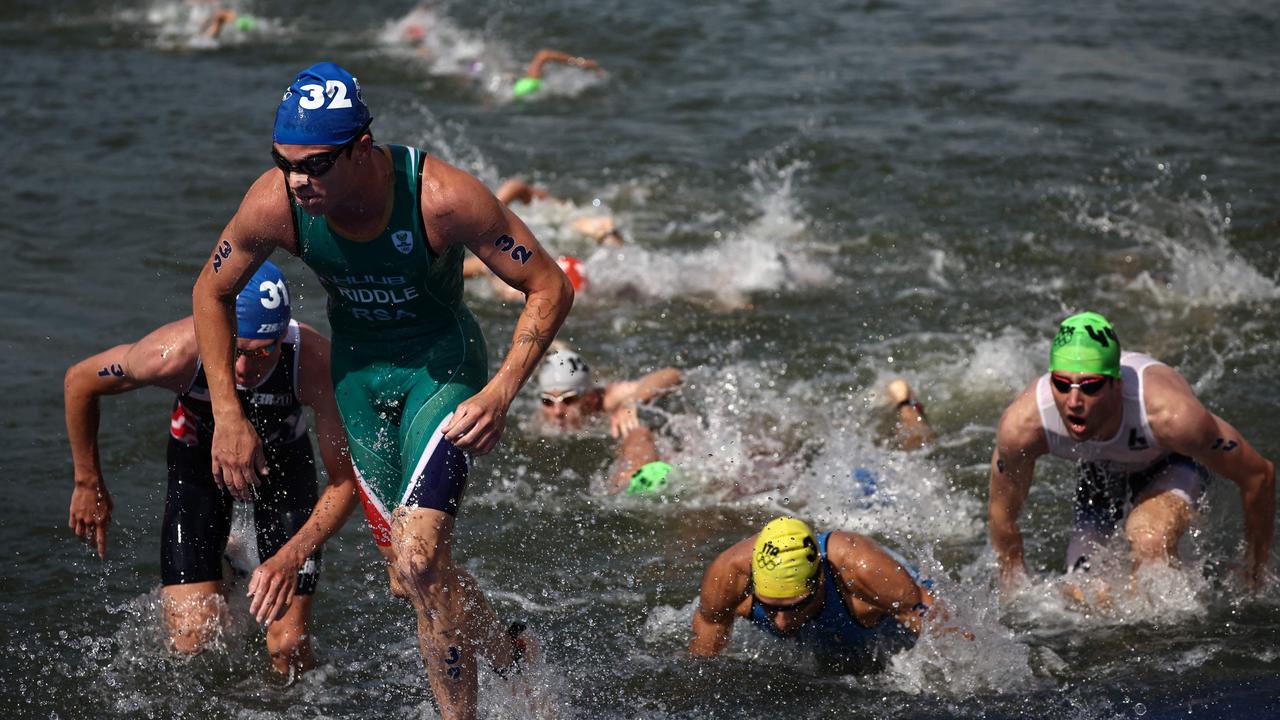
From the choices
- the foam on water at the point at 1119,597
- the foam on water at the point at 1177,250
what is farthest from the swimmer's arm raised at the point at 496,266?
the foam on water at the point at 1177,250

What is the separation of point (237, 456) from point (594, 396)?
512 cm

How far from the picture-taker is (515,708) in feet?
19.4

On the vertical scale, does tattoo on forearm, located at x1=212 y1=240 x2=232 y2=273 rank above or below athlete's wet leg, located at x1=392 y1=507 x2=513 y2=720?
above

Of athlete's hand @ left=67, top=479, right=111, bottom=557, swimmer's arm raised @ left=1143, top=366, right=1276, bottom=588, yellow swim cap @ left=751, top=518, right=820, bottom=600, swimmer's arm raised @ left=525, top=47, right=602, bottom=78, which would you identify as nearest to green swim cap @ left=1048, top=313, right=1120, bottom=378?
swimmer's arm raised @ left=1143, top=366, right=1276, bottom=588

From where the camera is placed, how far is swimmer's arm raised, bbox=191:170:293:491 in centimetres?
497

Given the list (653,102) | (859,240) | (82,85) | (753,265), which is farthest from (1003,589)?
(82,85)

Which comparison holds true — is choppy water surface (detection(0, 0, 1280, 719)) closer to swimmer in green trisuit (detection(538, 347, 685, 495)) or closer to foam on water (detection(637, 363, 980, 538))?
foam on water (detection(637, 363, 980, 538))

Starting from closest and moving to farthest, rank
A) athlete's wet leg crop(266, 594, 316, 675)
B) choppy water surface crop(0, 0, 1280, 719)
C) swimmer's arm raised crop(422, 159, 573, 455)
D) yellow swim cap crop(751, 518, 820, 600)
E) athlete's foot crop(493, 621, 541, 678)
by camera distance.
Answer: swimmer's arm raised crop(422, 159, 573, 455)
athlete's foot crop(493, 621, 541, 678)
yellow swim cap crop(751, 518, 820, 600)
athlete's wet leg crop(266, 594, 316, 675)
choppy water surface crop(0, 0, 1280, 719)

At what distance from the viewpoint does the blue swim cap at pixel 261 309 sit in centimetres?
603

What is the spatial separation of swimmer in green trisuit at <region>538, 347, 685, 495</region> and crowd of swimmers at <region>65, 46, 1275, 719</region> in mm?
1981

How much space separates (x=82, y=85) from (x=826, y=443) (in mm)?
13941

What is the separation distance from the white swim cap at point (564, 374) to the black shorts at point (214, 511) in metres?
3.11

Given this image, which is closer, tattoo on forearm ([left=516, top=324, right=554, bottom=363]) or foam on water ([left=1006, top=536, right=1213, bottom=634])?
tattoo on forearm ([left=516, top=324, right=554, bottom=363])

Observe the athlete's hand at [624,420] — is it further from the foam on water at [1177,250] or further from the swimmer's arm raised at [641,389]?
the foam on water at [1177,250]
